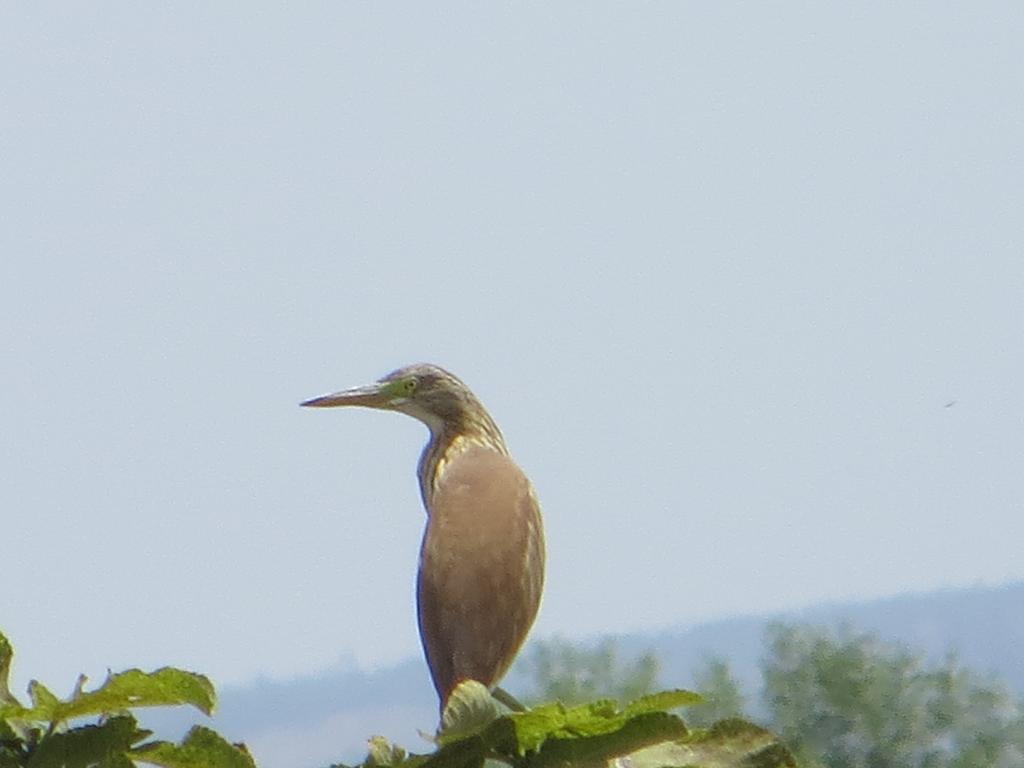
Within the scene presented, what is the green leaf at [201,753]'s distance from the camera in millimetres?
1282

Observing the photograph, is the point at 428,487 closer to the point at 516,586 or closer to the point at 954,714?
the point at 516,586

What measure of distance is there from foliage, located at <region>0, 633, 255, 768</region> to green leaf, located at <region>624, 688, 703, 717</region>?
228 millimetres

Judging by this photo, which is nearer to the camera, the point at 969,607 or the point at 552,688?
the point at 552,688

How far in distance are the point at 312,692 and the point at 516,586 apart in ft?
146

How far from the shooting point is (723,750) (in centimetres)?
136

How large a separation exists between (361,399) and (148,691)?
2936 mm

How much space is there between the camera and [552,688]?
1093 cm

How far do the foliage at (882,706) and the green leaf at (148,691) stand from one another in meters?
10.5

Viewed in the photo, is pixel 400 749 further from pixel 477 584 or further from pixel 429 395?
pixel 429 395

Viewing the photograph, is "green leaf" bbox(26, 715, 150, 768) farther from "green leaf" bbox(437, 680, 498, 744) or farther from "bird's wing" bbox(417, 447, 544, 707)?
"bird's wing" bbox(417, 447, 544, 707)

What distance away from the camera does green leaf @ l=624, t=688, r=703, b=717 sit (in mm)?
1308

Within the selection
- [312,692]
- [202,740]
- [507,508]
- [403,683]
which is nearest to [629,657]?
[507,508]

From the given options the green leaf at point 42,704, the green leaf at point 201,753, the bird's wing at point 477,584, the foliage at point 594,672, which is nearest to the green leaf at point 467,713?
the green leaf at point 201,753

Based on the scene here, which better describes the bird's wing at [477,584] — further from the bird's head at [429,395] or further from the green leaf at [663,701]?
the green leaf at [663,701]
